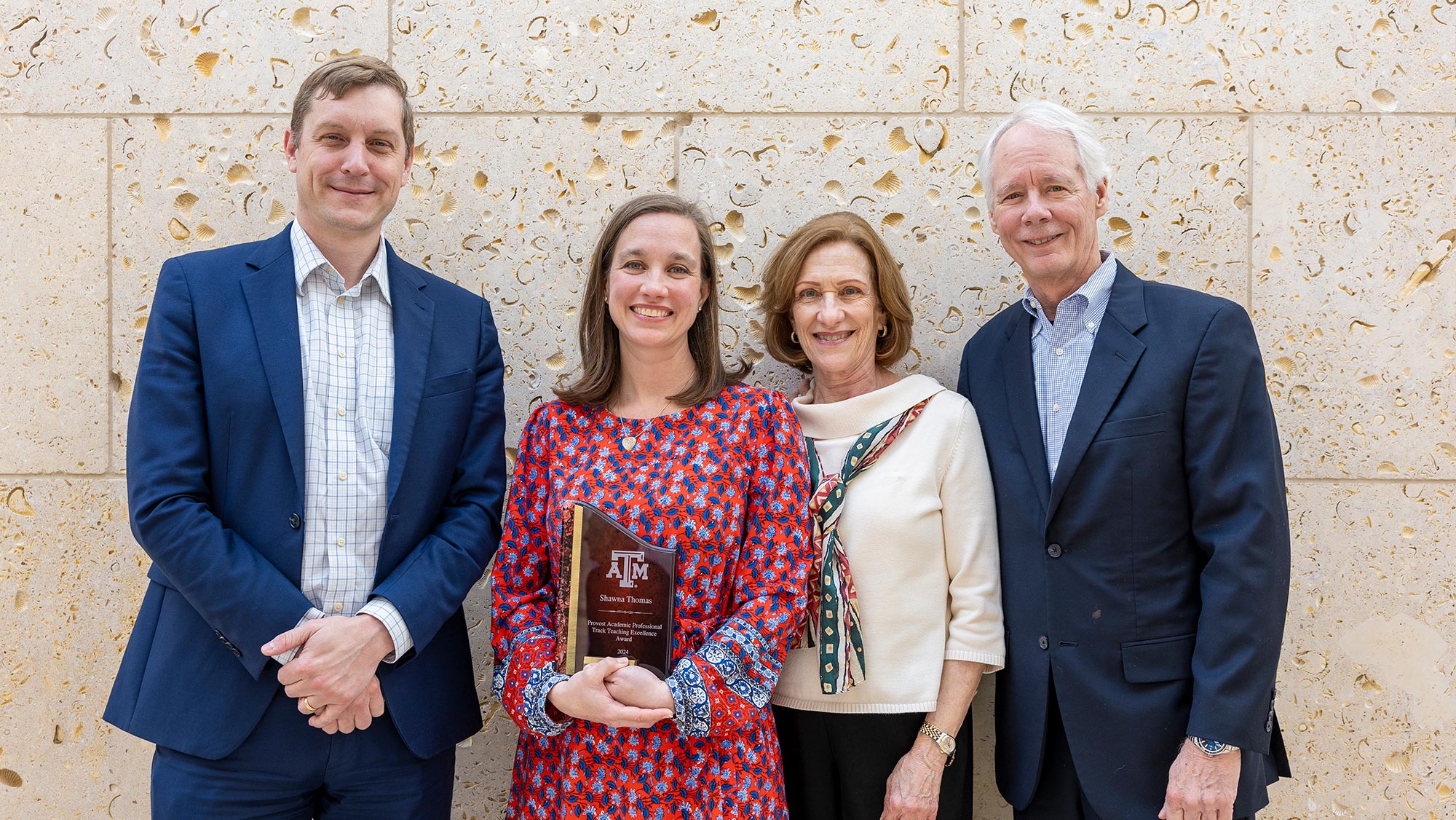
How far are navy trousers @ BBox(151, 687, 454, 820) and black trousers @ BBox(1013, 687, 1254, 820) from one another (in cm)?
148

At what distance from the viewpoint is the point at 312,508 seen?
6.58ft

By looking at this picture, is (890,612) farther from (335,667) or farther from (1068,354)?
(335,667)

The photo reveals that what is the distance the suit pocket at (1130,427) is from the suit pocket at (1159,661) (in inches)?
18.4

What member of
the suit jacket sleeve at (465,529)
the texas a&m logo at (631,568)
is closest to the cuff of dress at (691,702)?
the texas a&m logo at (631,568)

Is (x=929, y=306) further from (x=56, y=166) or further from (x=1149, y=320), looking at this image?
(x=56, y=166)

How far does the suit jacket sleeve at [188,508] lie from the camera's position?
1.86m

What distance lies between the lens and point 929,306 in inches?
112

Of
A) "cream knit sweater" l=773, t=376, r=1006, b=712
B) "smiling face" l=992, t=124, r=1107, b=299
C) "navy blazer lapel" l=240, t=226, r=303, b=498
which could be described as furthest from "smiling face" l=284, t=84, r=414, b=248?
"smiling face" l=992, t=124, r=1107, b=299

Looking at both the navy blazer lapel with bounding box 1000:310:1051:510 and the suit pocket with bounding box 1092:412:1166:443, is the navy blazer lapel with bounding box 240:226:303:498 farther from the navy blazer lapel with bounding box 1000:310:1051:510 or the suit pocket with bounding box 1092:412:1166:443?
the suit pocket with bounding box 1092:412:1166:443

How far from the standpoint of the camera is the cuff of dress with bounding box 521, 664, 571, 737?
191 centimetres

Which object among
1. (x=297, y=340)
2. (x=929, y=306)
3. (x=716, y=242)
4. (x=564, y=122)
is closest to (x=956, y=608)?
(x=929, y=306)

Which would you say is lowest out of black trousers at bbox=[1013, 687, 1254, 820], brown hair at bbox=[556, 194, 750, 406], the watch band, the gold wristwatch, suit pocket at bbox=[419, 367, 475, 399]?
black trousers at bbox=[1013, 687, 1254, 820]

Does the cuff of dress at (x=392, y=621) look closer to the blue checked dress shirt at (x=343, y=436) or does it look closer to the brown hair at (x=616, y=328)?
the blue checked dress shirt at (x=343, y=436)

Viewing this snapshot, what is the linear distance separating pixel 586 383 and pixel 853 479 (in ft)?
2.33
